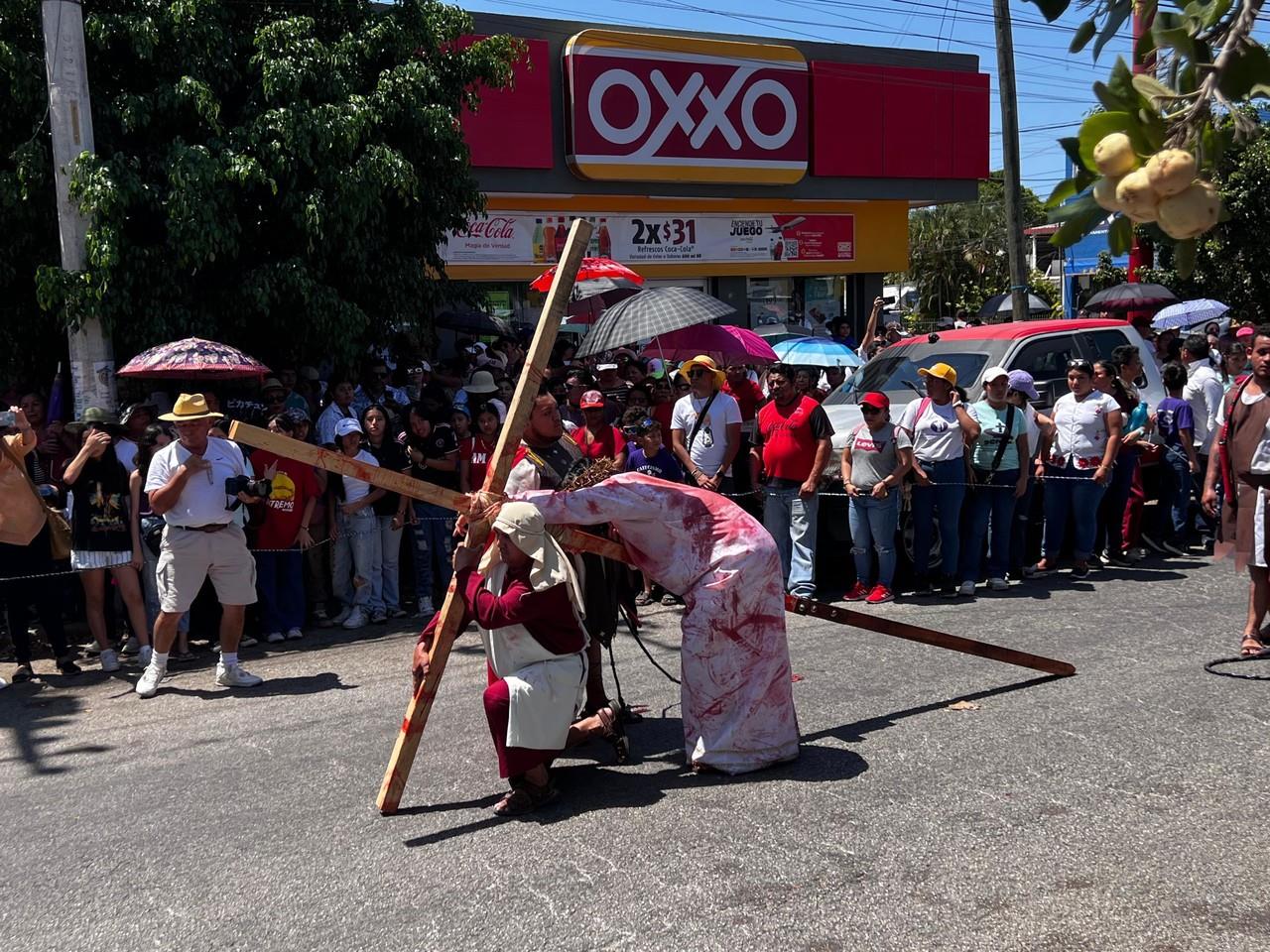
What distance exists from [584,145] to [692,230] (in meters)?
2.95

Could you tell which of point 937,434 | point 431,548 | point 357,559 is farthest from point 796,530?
point 357,559

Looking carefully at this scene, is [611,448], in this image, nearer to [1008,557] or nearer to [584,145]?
[1008,557]

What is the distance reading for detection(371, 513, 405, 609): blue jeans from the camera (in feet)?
32.1

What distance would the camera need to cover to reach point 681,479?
33.4 feet

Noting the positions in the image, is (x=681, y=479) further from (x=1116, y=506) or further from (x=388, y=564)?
(x=1116, y=506)

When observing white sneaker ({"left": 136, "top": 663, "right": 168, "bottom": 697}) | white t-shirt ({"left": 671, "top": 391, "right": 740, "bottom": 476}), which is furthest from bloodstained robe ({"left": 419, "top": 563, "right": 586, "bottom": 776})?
white t-shirt ({"left": 671, "top": 391, "right": 740, "bottom": 476})

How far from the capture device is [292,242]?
11602mm

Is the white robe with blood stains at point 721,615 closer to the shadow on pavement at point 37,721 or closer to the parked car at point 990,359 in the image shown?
the shadow on pavement at point 37,721

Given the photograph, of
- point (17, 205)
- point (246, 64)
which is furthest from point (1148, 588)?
point (17, 205)

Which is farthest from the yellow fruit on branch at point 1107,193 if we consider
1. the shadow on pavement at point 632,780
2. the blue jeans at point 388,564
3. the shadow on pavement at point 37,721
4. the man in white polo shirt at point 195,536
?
the blue jeans at point 388,564

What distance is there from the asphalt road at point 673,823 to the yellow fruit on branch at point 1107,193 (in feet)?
9.24

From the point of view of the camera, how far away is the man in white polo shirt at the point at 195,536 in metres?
7.64

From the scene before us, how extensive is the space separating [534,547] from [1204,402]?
8.73 meters

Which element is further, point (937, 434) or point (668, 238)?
point (668, 238)
